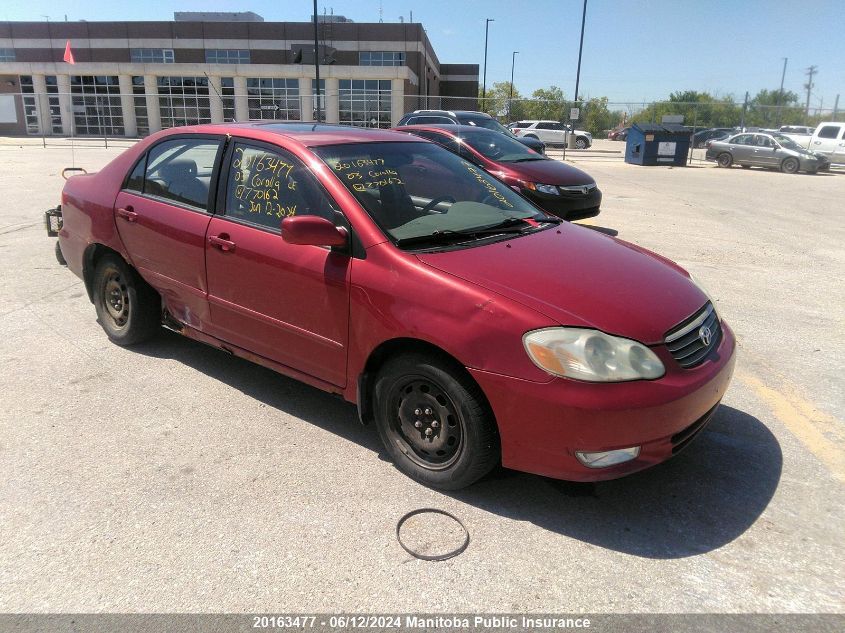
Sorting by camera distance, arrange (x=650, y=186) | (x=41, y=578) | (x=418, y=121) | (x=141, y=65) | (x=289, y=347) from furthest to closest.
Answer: (x=141, y=65) → (x=650, y=186) → (x=418, y=121) → (x=289, y=347) → (x=41, y=578)

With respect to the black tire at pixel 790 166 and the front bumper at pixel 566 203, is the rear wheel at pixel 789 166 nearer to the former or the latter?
the black tire at pixel 790 166

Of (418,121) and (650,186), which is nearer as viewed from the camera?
(418,121)

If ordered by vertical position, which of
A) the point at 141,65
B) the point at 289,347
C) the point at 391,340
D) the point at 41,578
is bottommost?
the point at 41,578

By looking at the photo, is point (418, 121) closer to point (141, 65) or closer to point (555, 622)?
point (555, 622)

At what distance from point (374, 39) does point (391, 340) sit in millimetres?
50609

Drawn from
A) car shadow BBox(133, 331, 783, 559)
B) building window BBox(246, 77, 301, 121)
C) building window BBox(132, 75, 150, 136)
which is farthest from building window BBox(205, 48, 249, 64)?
car shadow BBox(133, 331, 783, 559)

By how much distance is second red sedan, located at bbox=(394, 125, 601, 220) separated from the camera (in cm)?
871

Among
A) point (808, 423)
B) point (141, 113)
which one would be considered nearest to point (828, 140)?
point (808, 423)

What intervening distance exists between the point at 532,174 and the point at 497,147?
3.86 ft

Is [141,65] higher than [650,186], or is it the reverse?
[141,65]

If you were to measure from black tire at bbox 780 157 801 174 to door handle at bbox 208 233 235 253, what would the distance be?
2560cm

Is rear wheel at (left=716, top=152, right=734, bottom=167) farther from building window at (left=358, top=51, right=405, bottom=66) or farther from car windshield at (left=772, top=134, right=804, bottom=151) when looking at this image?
building window at (left=358, top=51, right=405, bottom=66)

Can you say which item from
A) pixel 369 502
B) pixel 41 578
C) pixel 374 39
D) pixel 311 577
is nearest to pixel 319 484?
pixel 369 502

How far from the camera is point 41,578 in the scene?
2420 millimetres
